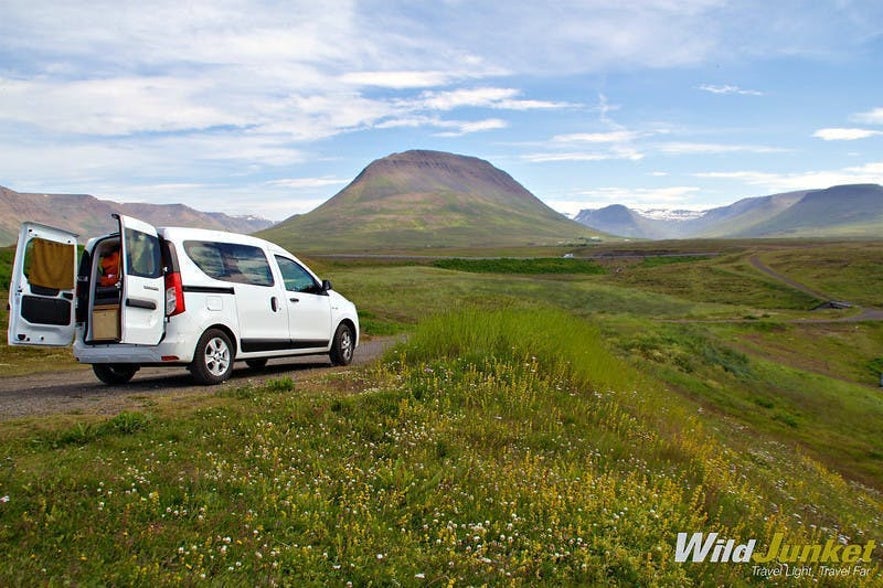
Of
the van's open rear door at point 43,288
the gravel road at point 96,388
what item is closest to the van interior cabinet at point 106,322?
the van's open rear door at point 43,288

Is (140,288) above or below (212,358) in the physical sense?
above

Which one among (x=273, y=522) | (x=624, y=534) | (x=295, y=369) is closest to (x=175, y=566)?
(x=273, y=522)

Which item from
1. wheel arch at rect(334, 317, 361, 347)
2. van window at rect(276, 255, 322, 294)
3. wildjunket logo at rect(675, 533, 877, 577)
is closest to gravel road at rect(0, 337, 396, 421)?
wheel arch at rect(334, 317, 361, 347)

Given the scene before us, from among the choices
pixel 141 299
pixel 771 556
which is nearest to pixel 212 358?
pixel 141 299

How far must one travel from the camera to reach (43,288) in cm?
1004

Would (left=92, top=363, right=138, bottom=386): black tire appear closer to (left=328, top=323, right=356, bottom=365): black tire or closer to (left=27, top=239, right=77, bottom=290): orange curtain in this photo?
(left=27, top=239, right=77, bottom=290): orange curtain

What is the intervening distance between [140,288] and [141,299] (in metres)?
0.18

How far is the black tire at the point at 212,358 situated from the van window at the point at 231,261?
3.57ft

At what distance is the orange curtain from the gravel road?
Result: 1.86 meters

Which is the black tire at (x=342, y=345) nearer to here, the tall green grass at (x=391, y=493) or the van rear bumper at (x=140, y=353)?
the tall green grass at (x=391, y=493)

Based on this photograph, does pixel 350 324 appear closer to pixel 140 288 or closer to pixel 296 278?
pixel 296 278

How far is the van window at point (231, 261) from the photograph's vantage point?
35.7 ft

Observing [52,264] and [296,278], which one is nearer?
[52,264]

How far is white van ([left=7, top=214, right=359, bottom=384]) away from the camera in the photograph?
32.3ft
